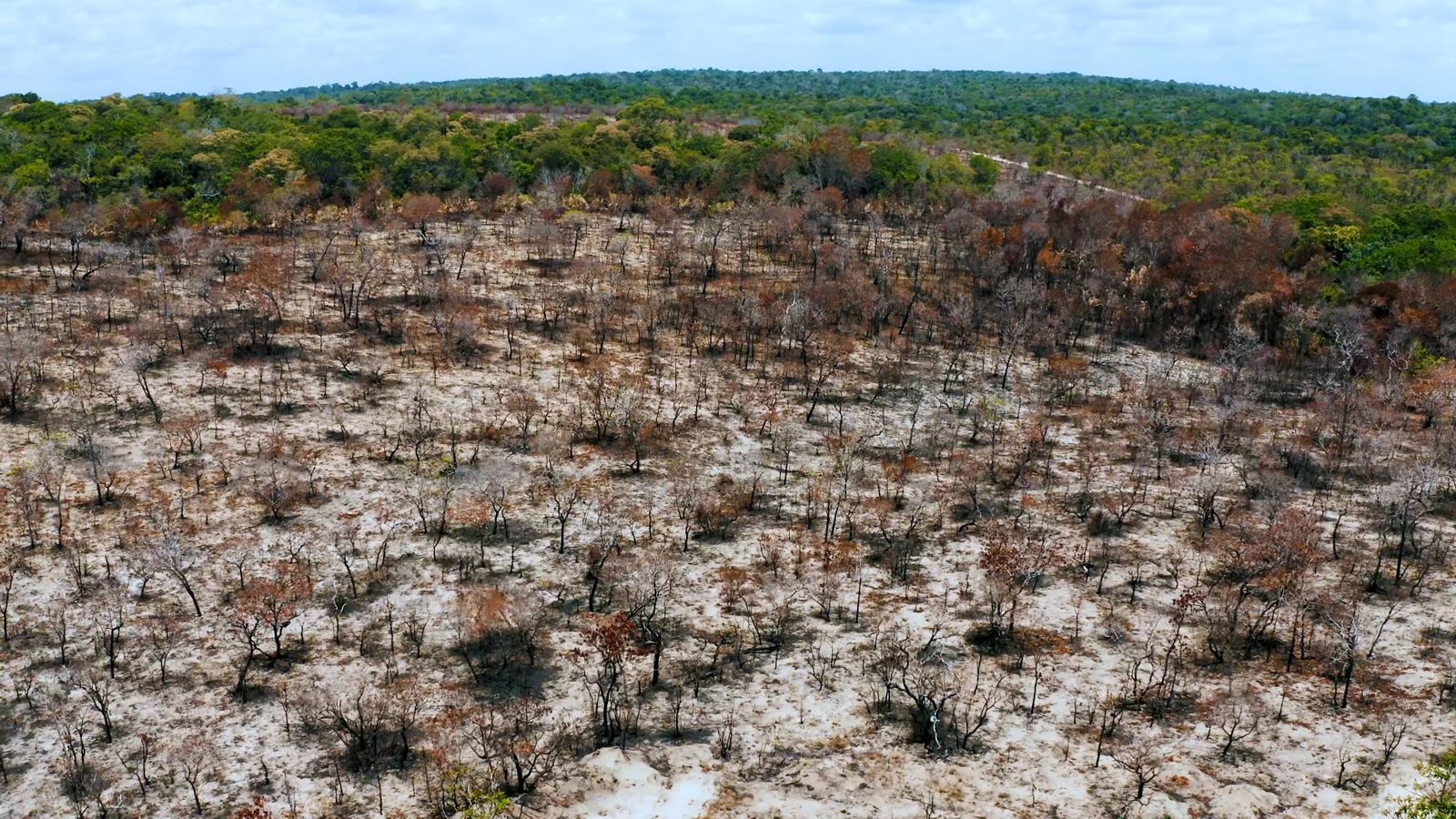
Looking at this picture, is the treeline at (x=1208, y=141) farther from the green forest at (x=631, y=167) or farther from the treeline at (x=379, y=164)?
the treeline at (x=379, y=164)

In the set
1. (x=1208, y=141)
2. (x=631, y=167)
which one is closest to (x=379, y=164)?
(x=631, y=167)

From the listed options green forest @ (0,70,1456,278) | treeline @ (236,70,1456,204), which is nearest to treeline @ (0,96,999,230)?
green forest @ (0,70,1456,278)

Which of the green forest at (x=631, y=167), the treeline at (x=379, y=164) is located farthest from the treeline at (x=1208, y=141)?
the treeline at (x=379, y=164)

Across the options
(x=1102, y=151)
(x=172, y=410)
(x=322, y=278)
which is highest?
(x=1102, y=151)

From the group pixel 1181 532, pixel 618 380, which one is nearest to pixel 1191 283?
pixel 1181 532

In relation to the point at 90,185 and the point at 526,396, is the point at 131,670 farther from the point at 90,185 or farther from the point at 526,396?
the point at 90,185

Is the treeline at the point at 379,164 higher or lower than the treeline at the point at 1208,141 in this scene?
lower

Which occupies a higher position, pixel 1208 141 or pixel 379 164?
→ pixel 1208 141

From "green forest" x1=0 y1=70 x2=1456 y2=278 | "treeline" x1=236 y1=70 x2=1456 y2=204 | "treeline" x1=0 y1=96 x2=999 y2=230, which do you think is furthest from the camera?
"treeline" x1=236 y1=70 x2=1456 y2=204

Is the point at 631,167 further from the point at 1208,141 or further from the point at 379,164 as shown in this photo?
the point at 1208,141

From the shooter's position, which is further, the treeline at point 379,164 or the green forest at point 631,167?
the treeline at point 379,164

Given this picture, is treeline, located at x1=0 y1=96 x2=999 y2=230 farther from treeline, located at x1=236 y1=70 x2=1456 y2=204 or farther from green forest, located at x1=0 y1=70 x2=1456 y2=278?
treeline, located at x1=236 y1=70 x2=1456 y2=204
